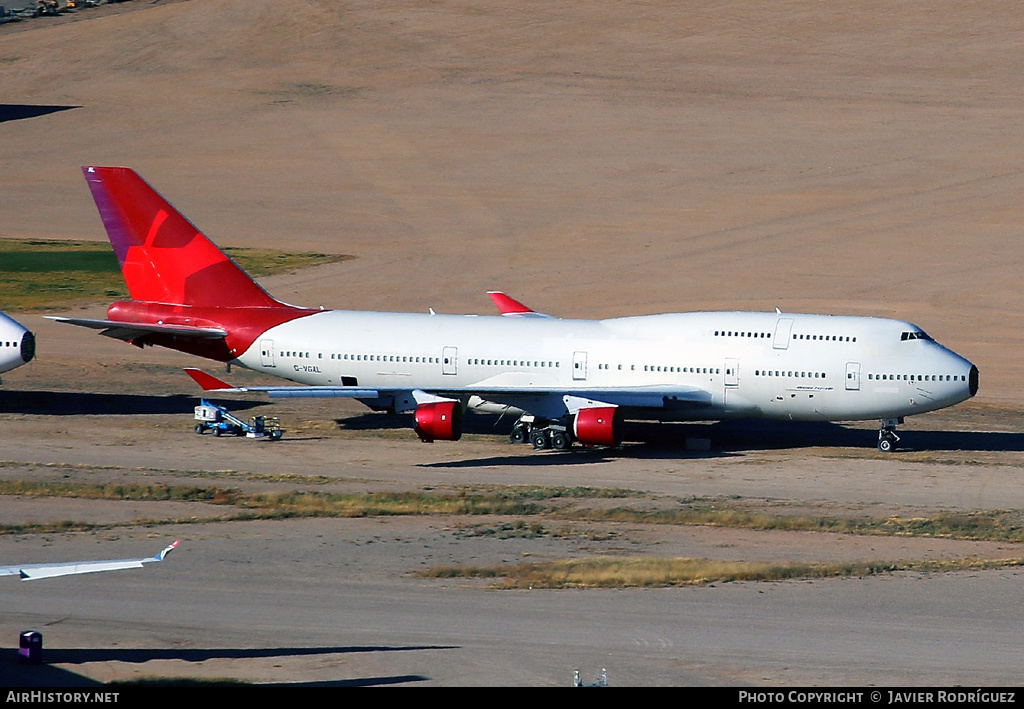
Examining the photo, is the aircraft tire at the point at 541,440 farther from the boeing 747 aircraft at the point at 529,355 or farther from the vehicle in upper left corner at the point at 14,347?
the vehicle in upper left corner at the point at 14,347

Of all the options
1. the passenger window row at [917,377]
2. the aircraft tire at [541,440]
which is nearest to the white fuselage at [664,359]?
the passenger window row at [917,377]

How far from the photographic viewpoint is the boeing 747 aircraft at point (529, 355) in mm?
53875

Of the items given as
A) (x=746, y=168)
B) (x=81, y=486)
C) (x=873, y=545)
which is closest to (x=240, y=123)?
(x=746, y=168)

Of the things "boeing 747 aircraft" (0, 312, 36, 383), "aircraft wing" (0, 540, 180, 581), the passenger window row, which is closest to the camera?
"aircraft wing" (0, 540, 180, 581)

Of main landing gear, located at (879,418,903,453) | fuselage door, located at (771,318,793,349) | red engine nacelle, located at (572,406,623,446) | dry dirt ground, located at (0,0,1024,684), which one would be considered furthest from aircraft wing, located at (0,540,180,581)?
main landing gear, located at (879,418,903,453)

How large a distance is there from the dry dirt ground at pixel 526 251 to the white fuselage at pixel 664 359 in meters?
2.28

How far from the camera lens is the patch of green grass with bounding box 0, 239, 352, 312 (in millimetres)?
81750

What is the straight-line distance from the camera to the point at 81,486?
4897 centimetres

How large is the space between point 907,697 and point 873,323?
26611 millimetres

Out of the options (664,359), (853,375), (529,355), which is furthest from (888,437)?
(529,355)

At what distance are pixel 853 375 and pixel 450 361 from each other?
14768 mm

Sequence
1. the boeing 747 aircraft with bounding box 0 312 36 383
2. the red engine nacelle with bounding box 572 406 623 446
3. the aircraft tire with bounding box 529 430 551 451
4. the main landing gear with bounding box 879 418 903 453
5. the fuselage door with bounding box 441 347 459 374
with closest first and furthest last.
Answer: the red engine nacelle with bounding box 572 406 623 446 < the main landing gear with bounding box 879 418 903 453 < the aircraft tire with bounding box 529 430 551 451 < the fuselage door with bounding box 441 347 459 374 < the boeing 747 aircraft with bounding box 0 312 36 383

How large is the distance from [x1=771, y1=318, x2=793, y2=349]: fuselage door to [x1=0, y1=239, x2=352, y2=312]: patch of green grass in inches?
1582

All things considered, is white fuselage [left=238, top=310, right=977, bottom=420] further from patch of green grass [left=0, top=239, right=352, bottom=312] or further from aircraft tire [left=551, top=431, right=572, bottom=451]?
patch of green grass [left=0, top=239, right=352, bottom=312]
